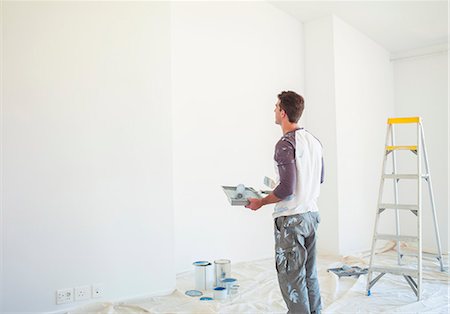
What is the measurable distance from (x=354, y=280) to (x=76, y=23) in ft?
10.4

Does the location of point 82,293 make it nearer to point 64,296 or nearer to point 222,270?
point 64,296

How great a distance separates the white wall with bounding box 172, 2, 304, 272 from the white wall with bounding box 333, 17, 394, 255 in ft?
2.45

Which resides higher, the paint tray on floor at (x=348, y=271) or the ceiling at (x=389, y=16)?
the ceiling at (x=389, y=16)

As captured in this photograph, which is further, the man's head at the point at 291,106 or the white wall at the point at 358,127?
the white wall at the point at 358,127

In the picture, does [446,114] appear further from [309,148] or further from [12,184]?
[12,184]

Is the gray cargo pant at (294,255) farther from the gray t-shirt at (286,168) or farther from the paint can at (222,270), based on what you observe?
the paint can at (222,270)

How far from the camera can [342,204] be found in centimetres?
503

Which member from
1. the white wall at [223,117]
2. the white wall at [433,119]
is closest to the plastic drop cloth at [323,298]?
the white wall at [223,117]

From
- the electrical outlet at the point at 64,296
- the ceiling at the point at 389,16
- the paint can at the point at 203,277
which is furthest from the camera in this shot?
the ceiling at the point at 389,16

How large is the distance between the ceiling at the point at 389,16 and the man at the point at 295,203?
10.2ft

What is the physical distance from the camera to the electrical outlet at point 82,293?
285 centimetres

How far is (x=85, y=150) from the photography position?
2938 millimetres

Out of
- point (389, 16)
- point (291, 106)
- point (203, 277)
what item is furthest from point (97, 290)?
point (389, 16)

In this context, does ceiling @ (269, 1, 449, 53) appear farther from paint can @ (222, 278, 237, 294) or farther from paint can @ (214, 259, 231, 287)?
paint can @ (222, 278, 237, 294)
